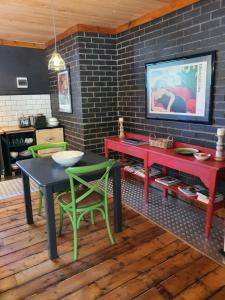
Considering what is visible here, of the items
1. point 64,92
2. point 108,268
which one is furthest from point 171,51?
point 108,268

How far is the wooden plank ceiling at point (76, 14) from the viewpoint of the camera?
276 cm

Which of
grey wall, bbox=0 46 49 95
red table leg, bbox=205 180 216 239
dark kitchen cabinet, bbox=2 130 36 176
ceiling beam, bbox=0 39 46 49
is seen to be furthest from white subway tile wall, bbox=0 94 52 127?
red table leg, bbox=205 180 216 239

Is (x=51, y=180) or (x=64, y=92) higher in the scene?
(x=64, y=92)

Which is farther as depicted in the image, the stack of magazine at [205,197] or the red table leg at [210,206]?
the stack of magazine at [205,197]

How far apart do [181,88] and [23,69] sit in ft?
10.4

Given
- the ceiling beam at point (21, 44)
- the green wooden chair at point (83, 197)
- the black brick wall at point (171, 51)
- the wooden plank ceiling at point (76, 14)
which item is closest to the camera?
the green wooden chair at point (83, 197)

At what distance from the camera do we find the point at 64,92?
4277 millimetres

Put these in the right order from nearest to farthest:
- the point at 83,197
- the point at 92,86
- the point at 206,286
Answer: the point at 206,286
the point at 83,197
the point at 92,86

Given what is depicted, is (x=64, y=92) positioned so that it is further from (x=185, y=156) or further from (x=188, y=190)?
(x=188, y=190)

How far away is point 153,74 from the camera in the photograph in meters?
3.27

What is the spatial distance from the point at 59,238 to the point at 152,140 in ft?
5.19

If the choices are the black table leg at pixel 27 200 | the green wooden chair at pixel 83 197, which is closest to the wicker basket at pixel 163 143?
the green wooden chair at pixel 83 197

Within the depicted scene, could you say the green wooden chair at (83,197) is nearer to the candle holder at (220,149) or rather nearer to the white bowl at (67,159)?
the white bowl at (67,159)

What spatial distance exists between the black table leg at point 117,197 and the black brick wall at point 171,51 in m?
1.11
